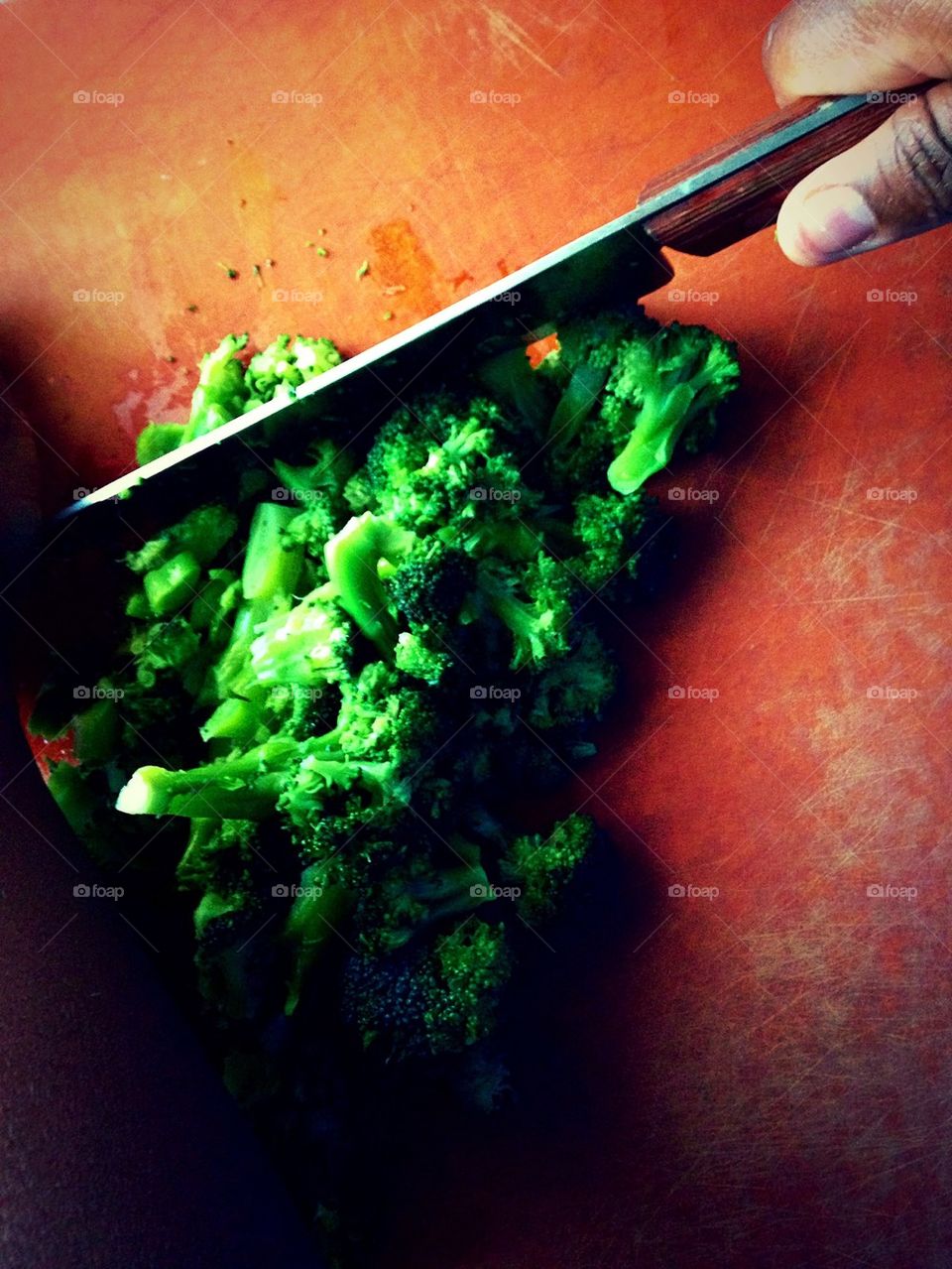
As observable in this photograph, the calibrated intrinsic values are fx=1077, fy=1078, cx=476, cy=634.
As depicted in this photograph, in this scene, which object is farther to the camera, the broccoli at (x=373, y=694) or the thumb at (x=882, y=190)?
the broccoli at (x=373, y=694)

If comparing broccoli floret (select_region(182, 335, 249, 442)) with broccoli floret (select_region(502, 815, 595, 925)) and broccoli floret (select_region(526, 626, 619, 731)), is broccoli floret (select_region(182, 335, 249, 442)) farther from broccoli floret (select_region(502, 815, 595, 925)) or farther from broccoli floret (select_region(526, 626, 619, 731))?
broccoli floret (select_region(502, 815, 595, 925))

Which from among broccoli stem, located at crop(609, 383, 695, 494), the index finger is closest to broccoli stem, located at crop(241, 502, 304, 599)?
broccoli stem, located at crop(609, 383, 695, 494)

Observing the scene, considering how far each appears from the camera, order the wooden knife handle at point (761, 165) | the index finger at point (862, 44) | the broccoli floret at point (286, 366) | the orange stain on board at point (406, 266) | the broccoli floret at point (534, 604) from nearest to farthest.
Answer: the index finger at point (862, 44)
the wooden knife handle at point (761, 165)
the broccoli floret at point (534, 604)
the broccoli floret at point (286, 366)
the orange stain on board at point (406, 266)

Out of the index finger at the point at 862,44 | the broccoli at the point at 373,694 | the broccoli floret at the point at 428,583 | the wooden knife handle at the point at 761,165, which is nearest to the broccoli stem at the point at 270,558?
the broccoli at the point at 373,694

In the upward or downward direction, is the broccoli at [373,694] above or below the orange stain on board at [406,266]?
below

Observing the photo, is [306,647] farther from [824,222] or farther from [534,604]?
[824,222]

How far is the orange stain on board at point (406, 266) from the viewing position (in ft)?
7.24

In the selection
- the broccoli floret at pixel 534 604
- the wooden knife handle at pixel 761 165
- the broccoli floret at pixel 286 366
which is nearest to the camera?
the wooden knife handle at pixel 761 165

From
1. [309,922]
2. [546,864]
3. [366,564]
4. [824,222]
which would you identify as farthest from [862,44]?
[309,922]

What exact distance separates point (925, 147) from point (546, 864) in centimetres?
139

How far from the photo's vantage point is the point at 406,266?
2.21m

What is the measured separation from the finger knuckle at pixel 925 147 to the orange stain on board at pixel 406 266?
901 mm

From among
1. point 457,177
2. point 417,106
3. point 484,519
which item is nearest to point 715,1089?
point 484,519

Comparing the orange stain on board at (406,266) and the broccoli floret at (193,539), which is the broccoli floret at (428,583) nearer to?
the broccoli floret at (193,539)
